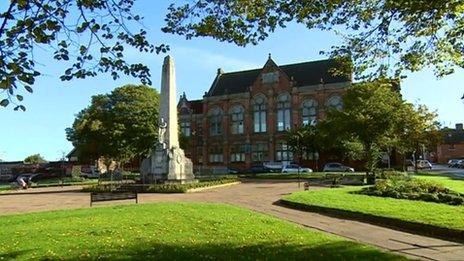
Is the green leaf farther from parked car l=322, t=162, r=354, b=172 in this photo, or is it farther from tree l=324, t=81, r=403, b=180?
parked car l=322, t=162, r=354, b=172

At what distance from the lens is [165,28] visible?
10219 millimetres

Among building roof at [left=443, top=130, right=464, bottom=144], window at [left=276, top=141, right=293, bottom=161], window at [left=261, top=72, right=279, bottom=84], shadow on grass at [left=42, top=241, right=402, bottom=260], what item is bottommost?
shadow on grass at [left=42, top=241, right=402, bottom=260]

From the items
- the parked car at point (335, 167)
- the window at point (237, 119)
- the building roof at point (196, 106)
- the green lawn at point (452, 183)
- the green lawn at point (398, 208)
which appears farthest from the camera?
A: the building roof at point (196, 106)

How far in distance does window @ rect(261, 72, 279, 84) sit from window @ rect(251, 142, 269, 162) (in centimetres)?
967

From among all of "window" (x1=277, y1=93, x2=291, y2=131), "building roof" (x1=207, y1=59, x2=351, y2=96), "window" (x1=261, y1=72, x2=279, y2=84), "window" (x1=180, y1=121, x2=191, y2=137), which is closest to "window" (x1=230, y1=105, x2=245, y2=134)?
"building roof" (x1=207, y1=59, x2=351, y2=96)

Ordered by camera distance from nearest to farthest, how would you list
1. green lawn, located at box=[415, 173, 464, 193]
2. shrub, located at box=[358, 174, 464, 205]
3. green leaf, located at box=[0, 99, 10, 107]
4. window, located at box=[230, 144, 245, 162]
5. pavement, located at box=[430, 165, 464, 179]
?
green leaf, located at box=[0, 99, 10, 107] < shrub, located at box=[358, 174, 464, 205] < green lawn, located at box=[415, 173, 464, 193] < pavement, located at box=[430, 165, 464, 179] < window, located at box=[230, 144, 245, 162]

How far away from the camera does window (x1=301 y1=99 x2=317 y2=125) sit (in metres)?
73.6

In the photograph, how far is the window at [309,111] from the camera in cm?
7355

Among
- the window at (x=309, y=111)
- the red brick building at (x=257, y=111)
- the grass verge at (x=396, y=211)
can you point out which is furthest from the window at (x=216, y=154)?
the grass verge at (x=396, y=211)

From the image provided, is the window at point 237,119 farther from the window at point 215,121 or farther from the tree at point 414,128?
the tree at point 414,128

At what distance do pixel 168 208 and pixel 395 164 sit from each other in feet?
192

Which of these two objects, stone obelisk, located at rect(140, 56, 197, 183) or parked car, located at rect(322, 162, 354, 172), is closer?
stone obelisk, located at rect(140, 56, 197, 183)

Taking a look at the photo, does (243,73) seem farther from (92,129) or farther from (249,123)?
(92,129)

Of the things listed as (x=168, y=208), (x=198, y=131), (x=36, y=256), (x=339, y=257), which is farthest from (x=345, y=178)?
(x=198, y=131)
